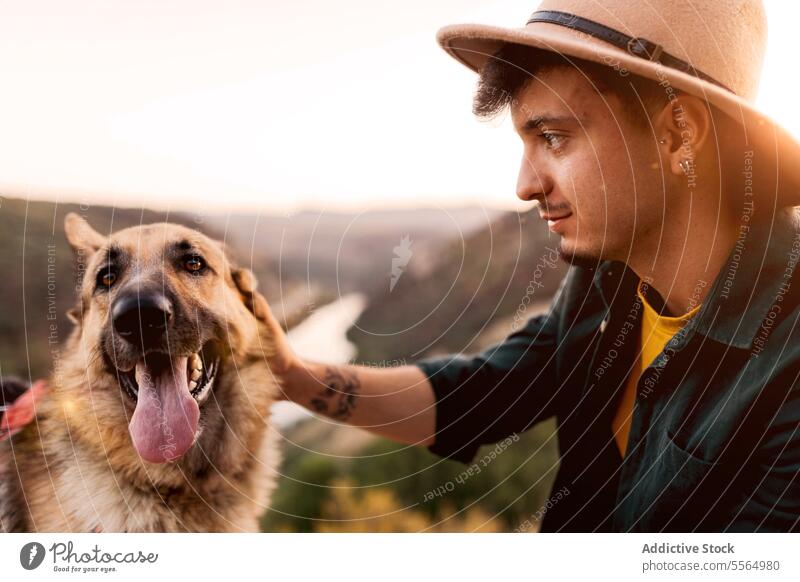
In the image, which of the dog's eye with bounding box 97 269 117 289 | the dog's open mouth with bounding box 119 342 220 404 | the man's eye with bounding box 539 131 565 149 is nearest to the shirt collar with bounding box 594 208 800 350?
the man's eye with bounding box 539 131 565 149

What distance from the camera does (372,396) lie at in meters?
1.81

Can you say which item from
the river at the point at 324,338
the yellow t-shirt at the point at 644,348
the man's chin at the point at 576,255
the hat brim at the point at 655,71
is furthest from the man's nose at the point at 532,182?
the river at the point at 324,338

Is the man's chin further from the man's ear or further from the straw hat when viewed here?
the man's ear

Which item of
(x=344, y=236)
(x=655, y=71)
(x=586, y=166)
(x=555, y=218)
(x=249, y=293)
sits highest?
(x=655, y=71)

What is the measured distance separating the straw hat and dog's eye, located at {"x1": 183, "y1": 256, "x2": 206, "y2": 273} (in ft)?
2.57

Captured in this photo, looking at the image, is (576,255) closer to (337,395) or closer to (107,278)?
(337,395)

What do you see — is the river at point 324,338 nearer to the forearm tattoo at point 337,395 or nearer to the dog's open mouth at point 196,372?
the forearm tattoo at point 337,395

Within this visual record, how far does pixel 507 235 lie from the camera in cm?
234

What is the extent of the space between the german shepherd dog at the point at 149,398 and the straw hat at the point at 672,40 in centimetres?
83

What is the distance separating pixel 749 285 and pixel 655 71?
0.53 meters

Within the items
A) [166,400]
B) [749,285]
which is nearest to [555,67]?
[749,285]

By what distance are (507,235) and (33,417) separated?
1457 millimetres

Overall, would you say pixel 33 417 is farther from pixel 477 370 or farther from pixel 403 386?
pixel 477 370

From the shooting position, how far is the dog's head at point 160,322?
1.52m
